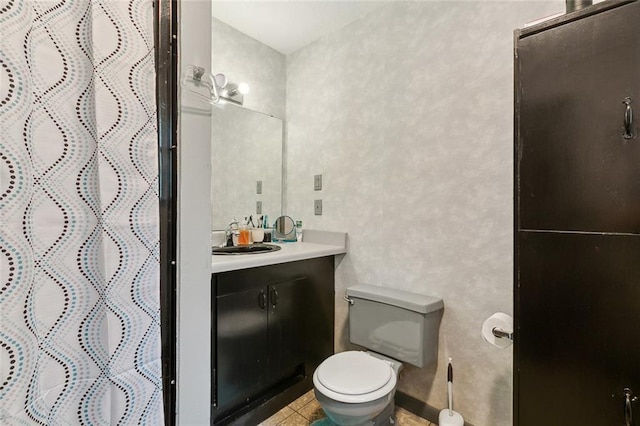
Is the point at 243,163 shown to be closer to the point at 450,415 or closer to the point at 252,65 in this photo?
the point at 252,65

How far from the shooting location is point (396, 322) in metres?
1.63

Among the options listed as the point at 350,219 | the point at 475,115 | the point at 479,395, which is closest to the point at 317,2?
the point at 475,115

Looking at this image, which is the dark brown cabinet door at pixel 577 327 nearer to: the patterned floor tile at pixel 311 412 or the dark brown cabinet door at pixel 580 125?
the dark brown cabinet door at pixel 580 125

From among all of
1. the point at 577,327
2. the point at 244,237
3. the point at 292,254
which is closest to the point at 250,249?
the point at 244,237

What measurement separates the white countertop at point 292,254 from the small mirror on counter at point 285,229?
0.10 m

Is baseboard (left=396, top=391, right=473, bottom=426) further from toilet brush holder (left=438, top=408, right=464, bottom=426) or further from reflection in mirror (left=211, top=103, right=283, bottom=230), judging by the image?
reflection in mirror (left=211, top=103, right=283, bottom=230)

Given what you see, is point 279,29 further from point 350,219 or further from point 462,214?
point 462,214

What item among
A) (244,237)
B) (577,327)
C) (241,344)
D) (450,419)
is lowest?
(450,419)

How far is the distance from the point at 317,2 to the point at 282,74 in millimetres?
682

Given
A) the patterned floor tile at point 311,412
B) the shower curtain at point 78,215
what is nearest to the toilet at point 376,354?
the patterned floor tile at point 311,412

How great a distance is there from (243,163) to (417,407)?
76.0 inches

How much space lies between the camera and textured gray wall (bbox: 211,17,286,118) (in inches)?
79.6

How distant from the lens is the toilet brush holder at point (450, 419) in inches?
57.9

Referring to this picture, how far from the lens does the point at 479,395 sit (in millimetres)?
1517
